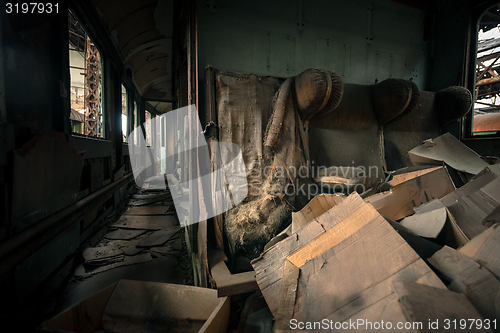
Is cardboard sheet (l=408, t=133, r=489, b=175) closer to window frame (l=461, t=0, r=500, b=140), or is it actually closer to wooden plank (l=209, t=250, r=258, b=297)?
window frame (l=461, t=0, r=500, b=140)

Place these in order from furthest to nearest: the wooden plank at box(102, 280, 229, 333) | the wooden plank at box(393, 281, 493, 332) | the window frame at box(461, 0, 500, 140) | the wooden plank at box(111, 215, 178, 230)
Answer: the wooden plank at box(111, 215, 178, 230), the window frame at box(461, 0, 500, 140), the wooden plank at box(102, 280, 229, 333), the wooden plank at box(393, 281, 493, 332)

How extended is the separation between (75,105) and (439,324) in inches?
554

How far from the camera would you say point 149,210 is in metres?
4.90

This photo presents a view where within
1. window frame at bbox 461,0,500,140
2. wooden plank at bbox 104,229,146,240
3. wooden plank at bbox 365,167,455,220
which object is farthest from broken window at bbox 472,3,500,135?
wooden plank at bbox 104,229,146,240

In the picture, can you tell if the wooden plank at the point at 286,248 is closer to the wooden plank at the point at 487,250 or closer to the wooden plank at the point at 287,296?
the wooden plank at the point at 287,296

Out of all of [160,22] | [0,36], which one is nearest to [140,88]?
[160,22]

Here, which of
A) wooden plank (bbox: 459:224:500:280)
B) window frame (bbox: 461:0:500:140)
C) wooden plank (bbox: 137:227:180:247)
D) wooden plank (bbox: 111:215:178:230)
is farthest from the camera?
wooden plank (bbox: 111:215:178:230)

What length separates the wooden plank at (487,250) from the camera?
2.44 ft

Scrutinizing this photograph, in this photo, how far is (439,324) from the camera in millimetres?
588

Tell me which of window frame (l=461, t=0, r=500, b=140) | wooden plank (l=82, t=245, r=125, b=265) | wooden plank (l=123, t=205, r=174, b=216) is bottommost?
wooden plank (l=82, t=245, r=125, b=265)

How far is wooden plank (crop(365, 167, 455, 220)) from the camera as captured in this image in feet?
4.60

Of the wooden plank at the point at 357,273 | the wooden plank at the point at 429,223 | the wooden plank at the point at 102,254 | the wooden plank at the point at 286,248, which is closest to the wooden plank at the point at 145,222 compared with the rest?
the wooden plank at the point at 102,254

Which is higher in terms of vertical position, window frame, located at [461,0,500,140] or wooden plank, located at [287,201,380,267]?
window frame, located at [461,0,500,140]

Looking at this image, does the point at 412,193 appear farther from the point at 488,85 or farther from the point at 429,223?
the point at 488,85
